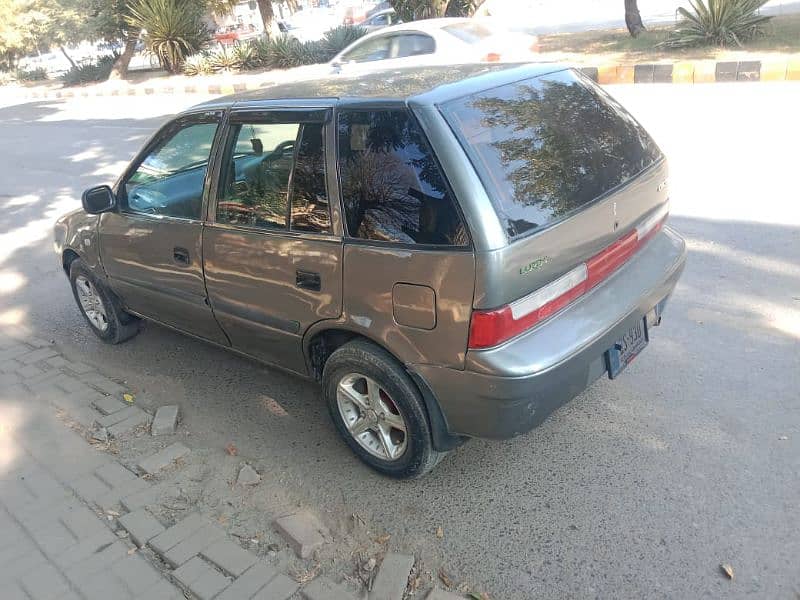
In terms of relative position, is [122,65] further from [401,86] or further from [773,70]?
[401,86]

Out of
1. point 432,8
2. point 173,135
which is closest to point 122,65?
point 432,8

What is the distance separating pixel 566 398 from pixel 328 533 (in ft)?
3.80

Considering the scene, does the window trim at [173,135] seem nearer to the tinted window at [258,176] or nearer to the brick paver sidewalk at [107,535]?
the tinted window at [258,176]

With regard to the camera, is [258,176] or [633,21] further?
[633,21]

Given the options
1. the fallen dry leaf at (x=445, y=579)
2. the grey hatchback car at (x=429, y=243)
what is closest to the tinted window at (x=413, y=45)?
the grey hatchback car at (x=429, y=243)

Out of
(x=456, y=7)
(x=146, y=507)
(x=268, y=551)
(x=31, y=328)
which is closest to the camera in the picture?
(x=268, y=551)

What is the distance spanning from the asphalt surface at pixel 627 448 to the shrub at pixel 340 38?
16345 mm

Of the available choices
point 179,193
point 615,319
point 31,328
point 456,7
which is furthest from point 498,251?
point 456,7

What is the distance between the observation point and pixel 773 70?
34.8 feet

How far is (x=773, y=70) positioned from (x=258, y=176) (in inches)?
405

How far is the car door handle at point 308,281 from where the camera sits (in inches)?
118

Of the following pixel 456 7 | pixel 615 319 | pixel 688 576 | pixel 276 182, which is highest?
pixel 456 7

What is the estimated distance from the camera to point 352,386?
3117 millimetres

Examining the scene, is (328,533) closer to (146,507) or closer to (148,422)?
(146,507)
